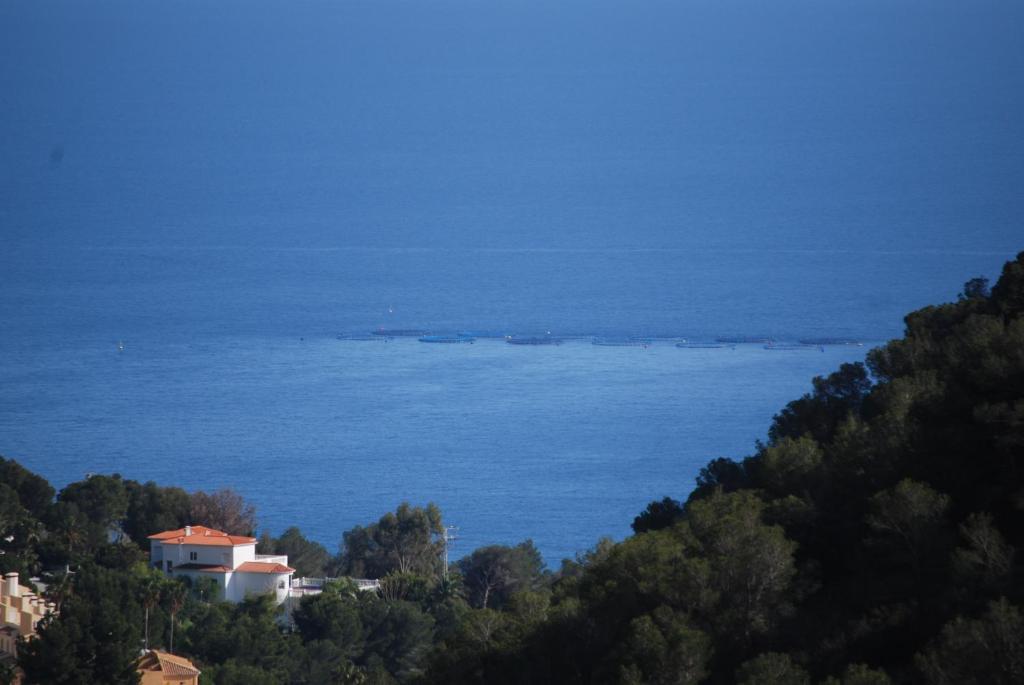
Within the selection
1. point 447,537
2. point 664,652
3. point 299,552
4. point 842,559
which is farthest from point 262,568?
point 664,652


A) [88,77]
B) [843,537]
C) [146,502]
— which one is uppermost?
[88,77]

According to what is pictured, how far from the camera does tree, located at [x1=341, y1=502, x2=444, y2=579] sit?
3195 centimetres

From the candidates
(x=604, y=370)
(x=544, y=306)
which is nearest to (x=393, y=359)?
(x=604, y=370)

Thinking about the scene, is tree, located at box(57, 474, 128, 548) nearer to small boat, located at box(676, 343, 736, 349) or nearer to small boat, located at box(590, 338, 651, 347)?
small boat, located at box(676, 343, 736, 349)

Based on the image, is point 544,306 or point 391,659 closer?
point 391,659

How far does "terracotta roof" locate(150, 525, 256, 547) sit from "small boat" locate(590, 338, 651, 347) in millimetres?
33946

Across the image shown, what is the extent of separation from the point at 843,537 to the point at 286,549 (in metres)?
19.5

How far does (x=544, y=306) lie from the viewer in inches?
2847

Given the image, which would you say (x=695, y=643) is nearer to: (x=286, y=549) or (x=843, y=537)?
(x=843, y=537)

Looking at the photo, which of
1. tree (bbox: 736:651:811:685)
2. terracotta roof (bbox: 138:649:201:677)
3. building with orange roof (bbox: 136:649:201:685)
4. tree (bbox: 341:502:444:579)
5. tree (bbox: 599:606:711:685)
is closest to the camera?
tree (bbox: 736:651:811:685)

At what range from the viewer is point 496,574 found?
29500 mm

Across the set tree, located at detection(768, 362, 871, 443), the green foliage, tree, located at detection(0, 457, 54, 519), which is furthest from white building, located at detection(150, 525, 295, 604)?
tree, located at detection(768, 362, 871, 443)

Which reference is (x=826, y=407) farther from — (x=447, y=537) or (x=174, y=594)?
(x=447, y=537)

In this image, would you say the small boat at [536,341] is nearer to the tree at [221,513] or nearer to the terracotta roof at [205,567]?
the tree at [221,513]
